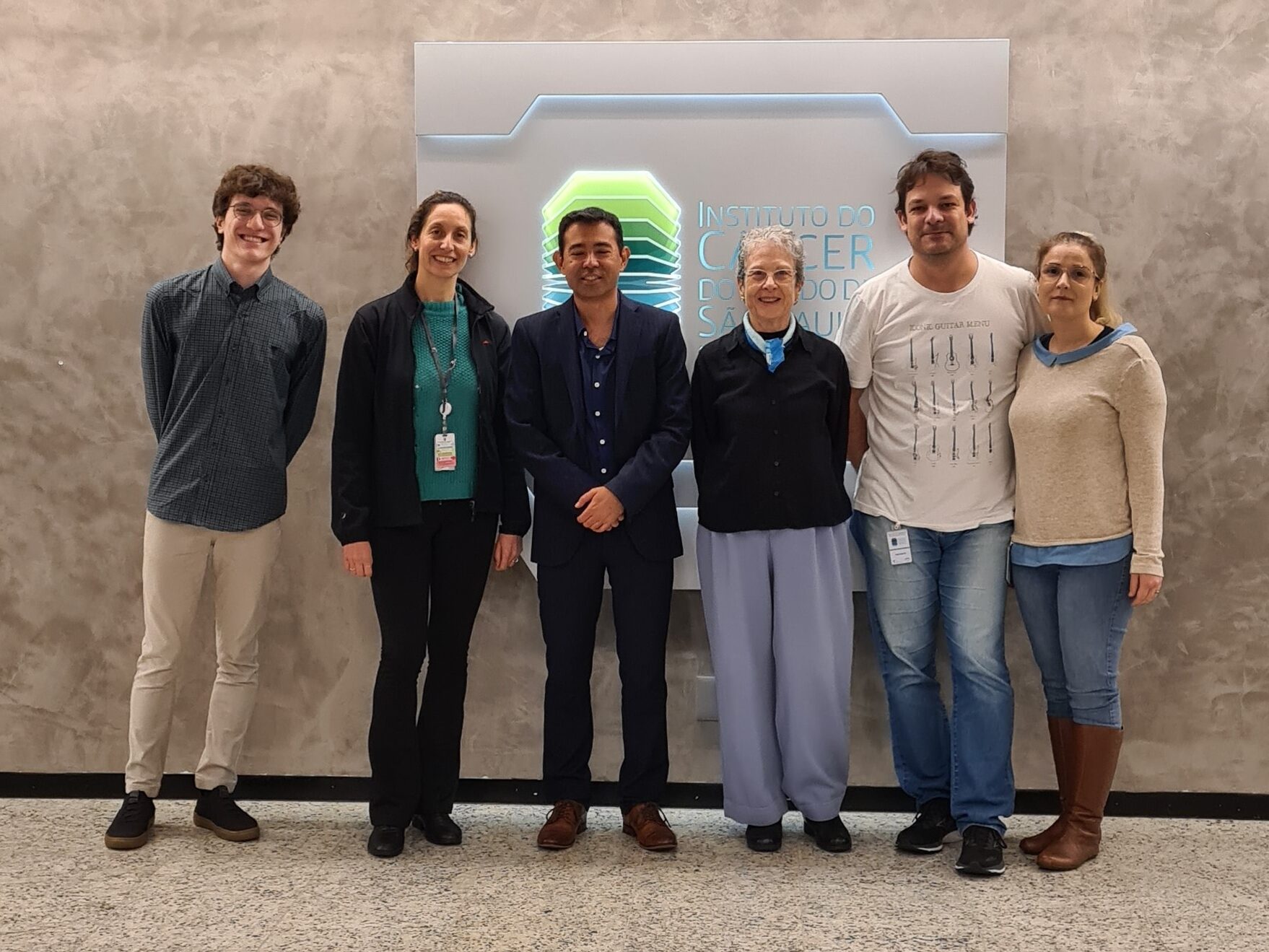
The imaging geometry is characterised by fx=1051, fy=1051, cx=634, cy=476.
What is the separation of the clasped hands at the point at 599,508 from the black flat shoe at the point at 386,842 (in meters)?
1.04

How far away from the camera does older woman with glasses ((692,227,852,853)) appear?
2.95 m

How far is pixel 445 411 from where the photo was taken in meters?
2.97

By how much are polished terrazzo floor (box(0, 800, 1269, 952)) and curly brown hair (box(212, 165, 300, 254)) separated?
5.96 feet

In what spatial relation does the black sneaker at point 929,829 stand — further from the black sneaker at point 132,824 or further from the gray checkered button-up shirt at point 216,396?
the black sneaker at point 132,824

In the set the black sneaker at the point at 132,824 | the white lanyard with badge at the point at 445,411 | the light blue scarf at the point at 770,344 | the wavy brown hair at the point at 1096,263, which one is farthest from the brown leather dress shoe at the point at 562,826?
the wavy brown hair at the point at 1096,263

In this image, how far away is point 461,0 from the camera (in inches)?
134

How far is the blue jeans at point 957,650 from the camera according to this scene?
2.95m

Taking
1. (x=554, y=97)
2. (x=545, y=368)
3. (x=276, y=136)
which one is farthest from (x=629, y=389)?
(x=276, y=136)

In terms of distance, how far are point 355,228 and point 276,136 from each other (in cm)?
41

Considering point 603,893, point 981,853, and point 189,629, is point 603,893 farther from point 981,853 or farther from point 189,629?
point 189,629

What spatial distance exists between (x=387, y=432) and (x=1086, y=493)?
6.32ft

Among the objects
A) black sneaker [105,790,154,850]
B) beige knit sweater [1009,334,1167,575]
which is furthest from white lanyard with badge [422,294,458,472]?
beige knit sweater [1009,334,1167,575]

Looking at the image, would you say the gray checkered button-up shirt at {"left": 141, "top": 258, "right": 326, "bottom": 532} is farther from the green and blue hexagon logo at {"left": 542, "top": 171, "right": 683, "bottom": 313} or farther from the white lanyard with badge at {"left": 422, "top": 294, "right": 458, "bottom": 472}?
the green and blue hexagon logo at {"left": 542, "top": 171, "right": 683, "bottom": 313}

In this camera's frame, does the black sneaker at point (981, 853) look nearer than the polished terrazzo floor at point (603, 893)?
No
